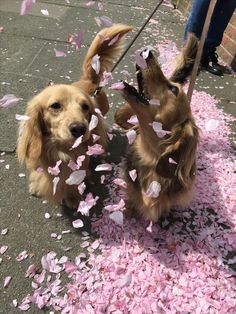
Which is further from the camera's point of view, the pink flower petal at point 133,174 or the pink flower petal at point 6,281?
the pink flower petal at point 133,174

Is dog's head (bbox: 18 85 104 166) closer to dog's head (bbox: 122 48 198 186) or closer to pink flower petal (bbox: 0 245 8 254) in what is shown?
dog's head (bbox: 122 48 198 186)

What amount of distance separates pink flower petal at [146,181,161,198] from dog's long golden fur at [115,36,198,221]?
0.04 meters

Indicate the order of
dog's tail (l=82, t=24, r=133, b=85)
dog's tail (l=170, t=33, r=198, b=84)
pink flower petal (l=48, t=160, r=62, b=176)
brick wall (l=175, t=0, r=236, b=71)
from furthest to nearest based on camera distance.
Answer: brick wall (l=175, t=0, r=236, b=71)
dog's tail (l=82, t=24, r=133, b=85)
dog's tail (l=170, t=33, r=198, b=84)
pink flower petal (l=48, t=160, r=62, b=176)

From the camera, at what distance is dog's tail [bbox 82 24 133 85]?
3.08 meters

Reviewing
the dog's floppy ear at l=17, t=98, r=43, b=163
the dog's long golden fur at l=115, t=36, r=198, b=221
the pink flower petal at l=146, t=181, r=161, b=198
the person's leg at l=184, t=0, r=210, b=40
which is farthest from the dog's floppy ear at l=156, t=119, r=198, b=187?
the person's leg at l=184, t=0, r=210, b=40

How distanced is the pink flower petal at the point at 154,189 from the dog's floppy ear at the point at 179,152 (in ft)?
0.42

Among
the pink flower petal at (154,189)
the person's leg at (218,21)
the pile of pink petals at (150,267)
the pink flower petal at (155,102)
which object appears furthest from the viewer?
the person's leg at (218,21)

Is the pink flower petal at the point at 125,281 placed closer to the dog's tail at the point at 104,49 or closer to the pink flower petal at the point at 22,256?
the pink flower petal at the point at 22,256

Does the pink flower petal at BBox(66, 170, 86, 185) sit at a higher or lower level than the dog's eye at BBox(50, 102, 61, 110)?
lower

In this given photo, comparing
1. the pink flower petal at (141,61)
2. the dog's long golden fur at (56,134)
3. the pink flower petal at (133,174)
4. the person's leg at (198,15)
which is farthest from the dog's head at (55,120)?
the person's leg at (198,15)

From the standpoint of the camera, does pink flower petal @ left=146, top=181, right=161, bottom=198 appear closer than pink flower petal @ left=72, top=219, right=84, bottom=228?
Yes

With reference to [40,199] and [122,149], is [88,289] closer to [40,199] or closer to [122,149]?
[40,199]

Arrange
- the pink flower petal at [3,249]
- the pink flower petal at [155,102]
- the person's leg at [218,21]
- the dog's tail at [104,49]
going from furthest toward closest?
the person's leg at [218,21]
the dog's tail at [104,49]
the pink flower petal at [3,249]
the pink flower petal at [155,102]

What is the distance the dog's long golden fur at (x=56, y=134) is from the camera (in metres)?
2.33
